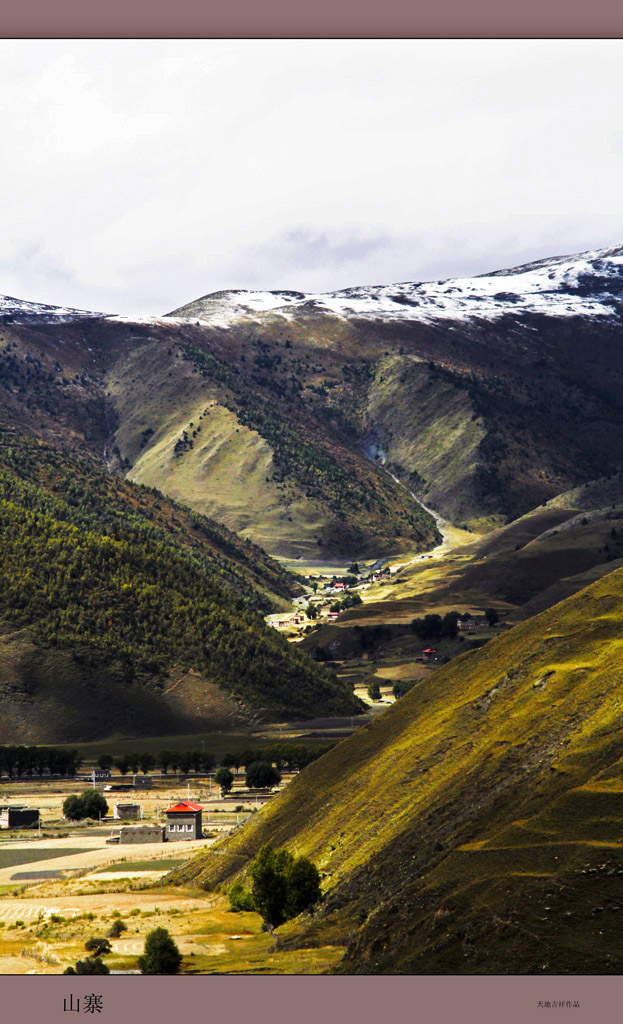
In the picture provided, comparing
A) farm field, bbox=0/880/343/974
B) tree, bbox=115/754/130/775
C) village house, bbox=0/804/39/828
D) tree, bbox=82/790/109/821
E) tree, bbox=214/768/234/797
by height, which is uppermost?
tree, bbox=115/754/130/775

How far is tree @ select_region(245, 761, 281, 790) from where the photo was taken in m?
140

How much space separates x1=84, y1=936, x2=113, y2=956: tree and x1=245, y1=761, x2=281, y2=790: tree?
286 feet

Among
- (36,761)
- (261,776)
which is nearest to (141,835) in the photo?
(261,776)

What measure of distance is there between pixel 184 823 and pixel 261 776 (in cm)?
3146

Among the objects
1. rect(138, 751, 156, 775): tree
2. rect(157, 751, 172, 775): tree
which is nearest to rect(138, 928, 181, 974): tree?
rect(157, 751, 172, 775): tree

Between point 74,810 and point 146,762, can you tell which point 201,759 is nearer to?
point 146,762

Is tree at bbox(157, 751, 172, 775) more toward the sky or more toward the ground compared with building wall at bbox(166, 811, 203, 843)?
more toward the sky

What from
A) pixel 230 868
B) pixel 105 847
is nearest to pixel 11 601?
pixel 105 847

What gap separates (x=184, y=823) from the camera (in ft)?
358

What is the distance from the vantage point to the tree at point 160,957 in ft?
147

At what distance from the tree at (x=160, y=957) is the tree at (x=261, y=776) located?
94704mm

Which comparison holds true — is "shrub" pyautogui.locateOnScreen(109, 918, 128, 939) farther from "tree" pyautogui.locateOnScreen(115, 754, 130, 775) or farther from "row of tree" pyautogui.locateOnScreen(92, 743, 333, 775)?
"tree" pyautogui.locateOnScreen(115, 754, 130, 775)

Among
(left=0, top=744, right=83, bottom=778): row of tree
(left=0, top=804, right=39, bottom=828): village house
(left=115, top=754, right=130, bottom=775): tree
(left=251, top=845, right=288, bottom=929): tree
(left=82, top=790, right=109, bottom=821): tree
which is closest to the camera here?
(left=251, top=845, right=288, bottom=929): tree

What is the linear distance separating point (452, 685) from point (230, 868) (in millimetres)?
19095
